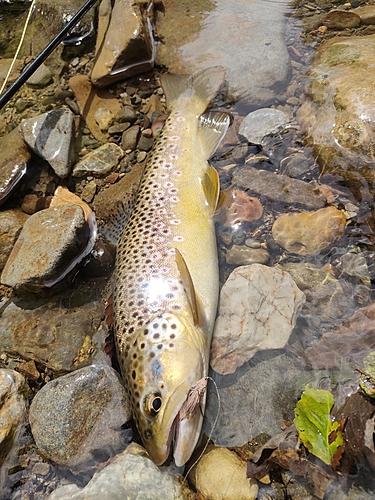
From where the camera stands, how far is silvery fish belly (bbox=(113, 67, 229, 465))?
2.96 meters

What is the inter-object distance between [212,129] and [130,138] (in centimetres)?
105

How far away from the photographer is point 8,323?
4039 mm

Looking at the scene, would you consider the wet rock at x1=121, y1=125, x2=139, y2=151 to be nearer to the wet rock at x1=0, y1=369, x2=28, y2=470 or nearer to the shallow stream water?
the shallow stream water

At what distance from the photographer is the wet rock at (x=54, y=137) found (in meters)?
4.93

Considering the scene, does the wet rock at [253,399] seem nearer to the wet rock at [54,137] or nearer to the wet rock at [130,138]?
the wet rock at [130,138]

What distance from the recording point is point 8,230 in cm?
452

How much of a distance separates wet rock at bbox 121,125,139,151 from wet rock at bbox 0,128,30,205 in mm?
1200

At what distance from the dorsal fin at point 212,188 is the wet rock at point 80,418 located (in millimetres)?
1900

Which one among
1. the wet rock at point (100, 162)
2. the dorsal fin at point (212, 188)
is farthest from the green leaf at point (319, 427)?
the wet rock at point (100, 162)

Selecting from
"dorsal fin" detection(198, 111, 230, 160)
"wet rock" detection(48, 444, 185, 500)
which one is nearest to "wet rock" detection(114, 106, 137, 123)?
"dorsal fin" detection(198, 111, 230, 160)

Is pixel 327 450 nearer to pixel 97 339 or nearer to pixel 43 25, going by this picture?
pixel 97 339

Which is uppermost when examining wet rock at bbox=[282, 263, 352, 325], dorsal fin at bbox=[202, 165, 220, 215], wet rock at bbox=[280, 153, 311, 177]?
dorsal fin at bbox=[202, 165, 220, 215]

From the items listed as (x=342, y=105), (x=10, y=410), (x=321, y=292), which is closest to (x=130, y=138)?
(x=342, y=105)

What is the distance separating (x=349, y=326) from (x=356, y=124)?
196 centimetres
